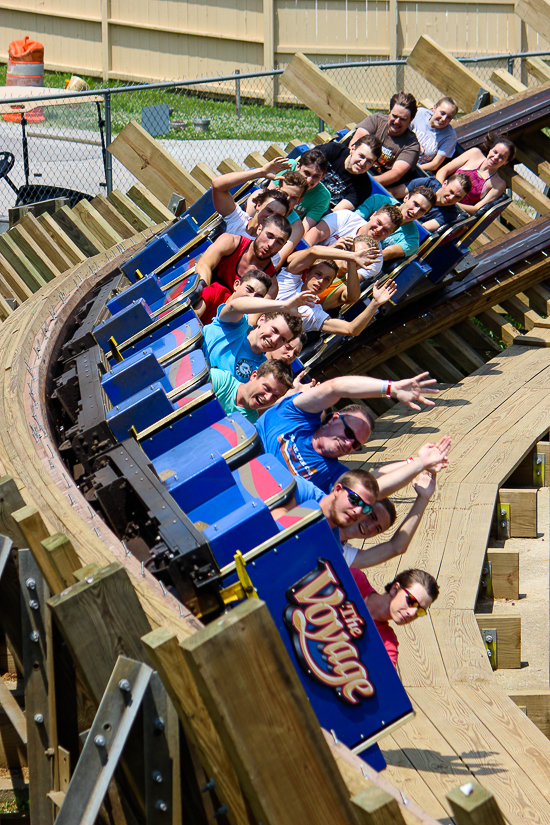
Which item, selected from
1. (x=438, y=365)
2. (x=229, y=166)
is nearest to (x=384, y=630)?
(x=438, y=365)

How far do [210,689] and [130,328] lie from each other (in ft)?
9.14

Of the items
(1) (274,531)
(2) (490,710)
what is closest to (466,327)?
(2) (490,710)

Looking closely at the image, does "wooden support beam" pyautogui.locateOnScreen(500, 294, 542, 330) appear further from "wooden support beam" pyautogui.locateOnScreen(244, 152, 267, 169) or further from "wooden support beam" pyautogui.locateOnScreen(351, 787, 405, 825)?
"wooden support beam" pyautogui.locateOnScreen(351, 787, 405, 825)

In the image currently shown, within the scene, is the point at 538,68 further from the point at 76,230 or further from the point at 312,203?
the point at 76,230

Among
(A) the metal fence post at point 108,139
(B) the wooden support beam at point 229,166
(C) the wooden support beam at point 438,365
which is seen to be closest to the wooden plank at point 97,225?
(A) the metal fence post at point 108,139

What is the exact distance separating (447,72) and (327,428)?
18.3 feet

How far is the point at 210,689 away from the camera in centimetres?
143

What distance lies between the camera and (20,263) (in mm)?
6496

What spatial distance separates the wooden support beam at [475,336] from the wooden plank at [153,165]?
2.28 m

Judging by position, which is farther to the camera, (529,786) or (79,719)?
(529,786)

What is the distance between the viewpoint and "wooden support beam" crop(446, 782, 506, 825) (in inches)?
54.6

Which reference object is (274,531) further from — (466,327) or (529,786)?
(466,327)

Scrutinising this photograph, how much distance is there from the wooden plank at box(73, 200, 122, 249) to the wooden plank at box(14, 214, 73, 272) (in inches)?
11.5

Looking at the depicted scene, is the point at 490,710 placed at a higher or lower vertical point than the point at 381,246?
lower
